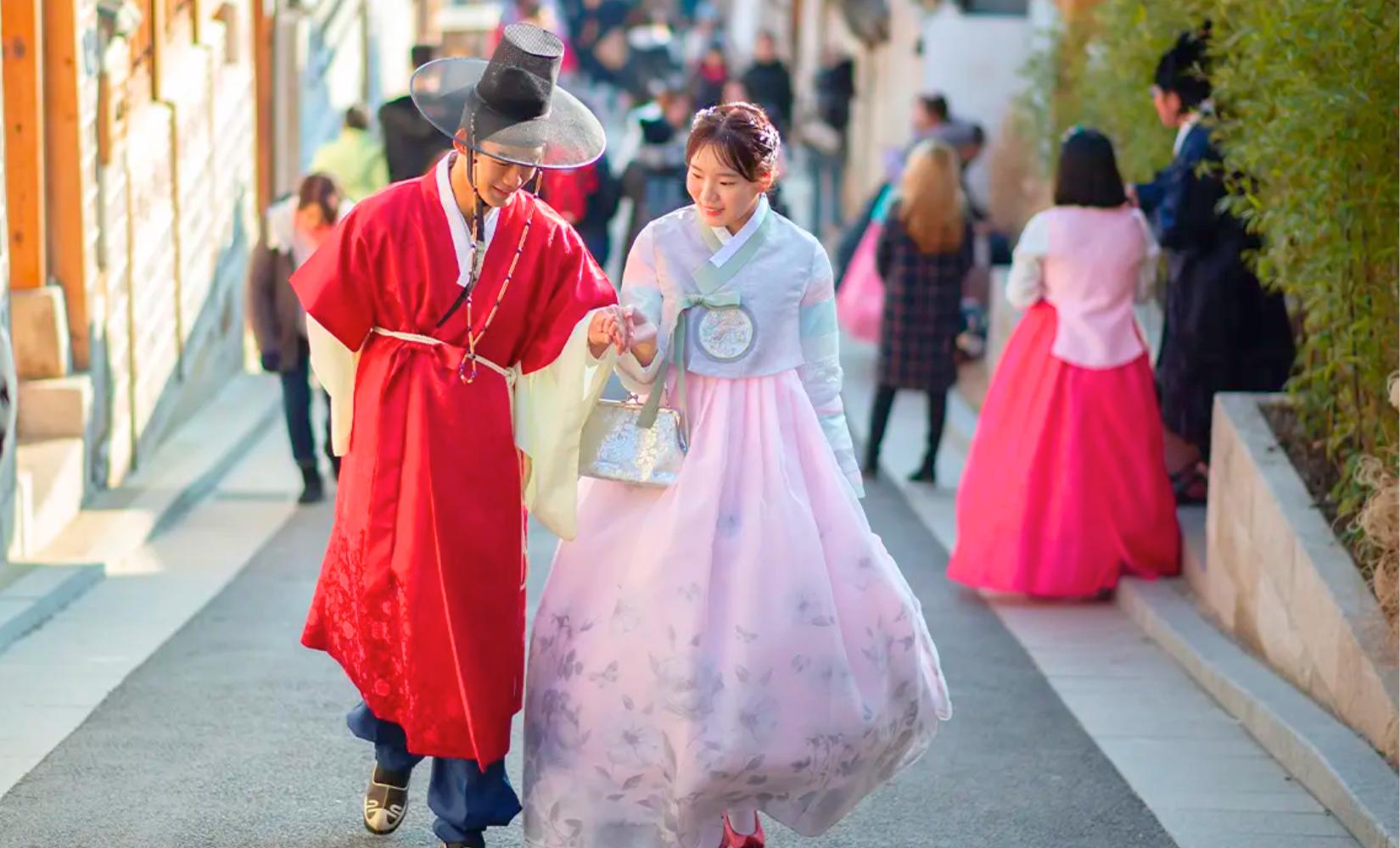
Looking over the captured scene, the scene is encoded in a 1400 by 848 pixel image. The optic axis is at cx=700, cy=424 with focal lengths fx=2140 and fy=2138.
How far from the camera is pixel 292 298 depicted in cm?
905

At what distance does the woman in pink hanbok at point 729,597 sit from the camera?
4.58 m

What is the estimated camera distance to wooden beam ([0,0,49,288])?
8219 millimetres

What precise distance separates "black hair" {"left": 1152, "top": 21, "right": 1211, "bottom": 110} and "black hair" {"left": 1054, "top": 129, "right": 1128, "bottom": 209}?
83 cm

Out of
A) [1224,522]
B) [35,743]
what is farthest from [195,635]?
[1224,522]

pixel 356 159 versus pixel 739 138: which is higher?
pixel 739 138

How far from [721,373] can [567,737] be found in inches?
34.3

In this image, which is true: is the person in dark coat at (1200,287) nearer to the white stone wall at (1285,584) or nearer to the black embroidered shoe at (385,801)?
the white stone wall at (1285,584)

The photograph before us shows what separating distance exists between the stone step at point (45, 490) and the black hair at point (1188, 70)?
4.57 m

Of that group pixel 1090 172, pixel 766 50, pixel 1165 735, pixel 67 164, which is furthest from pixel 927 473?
pixel 766 50

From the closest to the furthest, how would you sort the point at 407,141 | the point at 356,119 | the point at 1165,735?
1. the point at 1165,735
2. the point at 407,141
3. the point at 356,119

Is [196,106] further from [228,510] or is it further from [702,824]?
[702,824]

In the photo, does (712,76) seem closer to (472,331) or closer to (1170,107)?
(1170,107)

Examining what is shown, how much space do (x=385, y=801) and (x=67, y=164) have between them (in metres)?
4.53

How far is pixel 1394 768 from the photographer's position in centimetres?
549
